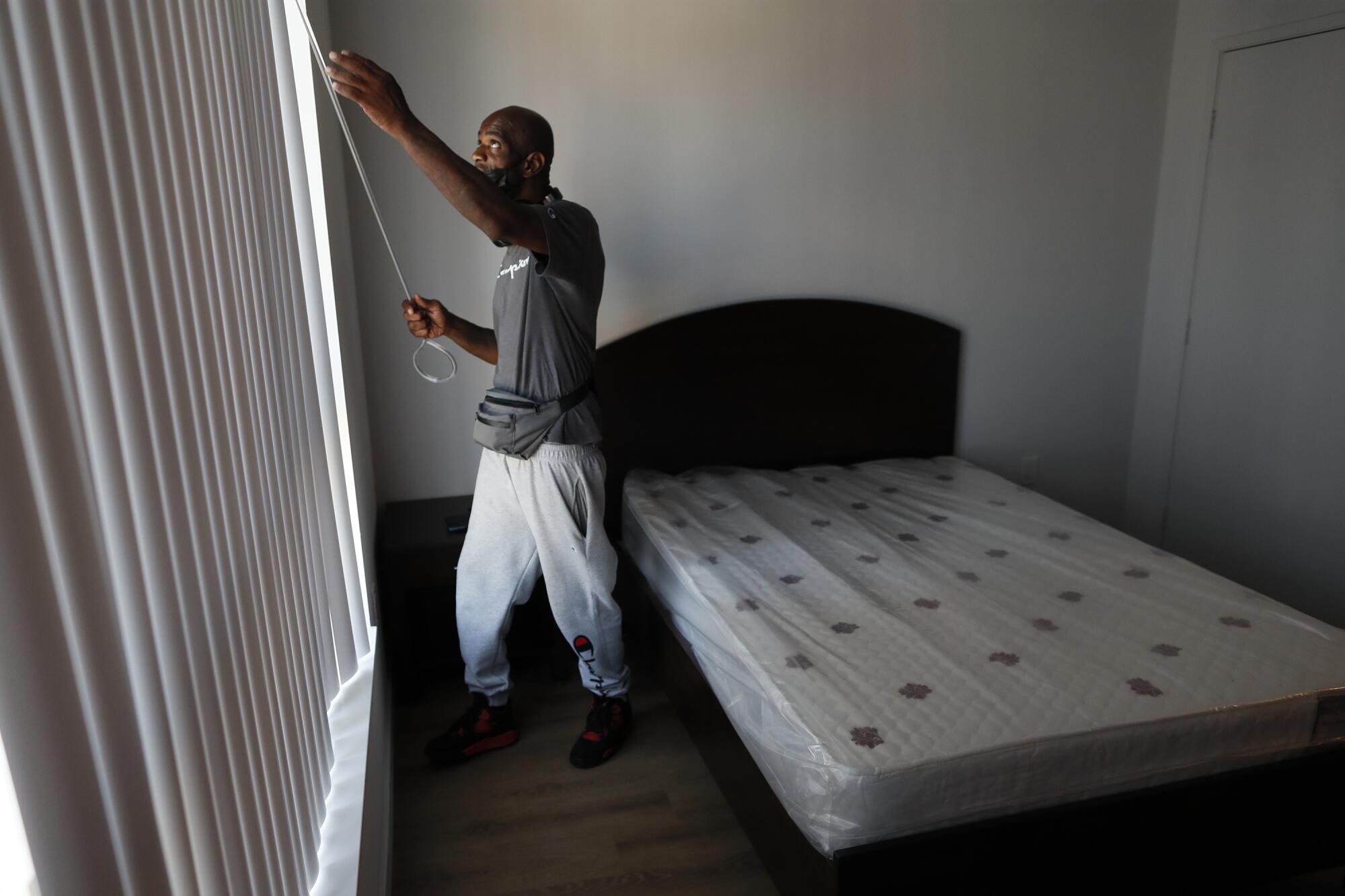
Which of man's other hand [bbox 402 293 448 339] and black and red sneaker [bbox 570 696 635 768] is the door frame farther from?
man's other hand [bbox 402 293 448 339]

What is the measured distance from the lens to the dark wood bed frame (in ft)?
4.94

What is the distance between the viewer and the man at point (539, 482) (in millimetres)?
2176

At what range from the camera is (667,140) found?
291 centimetres

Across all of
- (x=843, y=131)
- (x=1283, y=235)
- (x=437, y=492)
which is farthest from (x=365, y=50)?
(x=1283, y=235)

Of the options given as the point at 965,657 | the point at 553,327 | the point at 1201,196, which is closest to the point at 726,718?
the point at 965,657

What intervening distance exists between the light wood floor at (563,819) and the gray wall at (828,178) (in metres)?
0.92

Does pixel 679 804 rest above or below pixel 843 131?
below

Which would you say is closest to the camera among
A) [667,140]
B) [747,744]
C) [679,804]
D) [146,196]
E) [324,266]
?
[146,196]

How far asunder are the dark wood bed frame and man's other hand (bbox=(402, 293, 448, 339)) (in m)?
0.71

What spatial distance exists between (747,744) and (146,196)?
1.42 meters

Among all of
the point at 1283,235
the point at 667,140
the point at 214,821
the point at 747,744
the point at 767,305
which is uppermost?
the point at 667,140

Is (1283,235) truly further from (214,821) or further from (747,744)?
(214,821)

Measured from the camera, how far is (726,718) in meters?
Answer: 1.90

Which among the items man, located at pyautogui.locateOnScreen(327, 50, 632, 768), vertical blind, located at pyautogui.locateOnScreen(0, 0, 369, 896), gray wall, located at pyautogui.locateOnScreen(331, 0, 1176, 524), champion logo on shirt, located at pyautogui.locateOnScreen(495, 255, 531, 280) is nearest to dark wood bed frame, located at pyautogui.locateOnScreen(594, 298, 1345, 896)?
gray wall, located at pyautogui.locateOnScreen(331, 0, 1176, 524)
